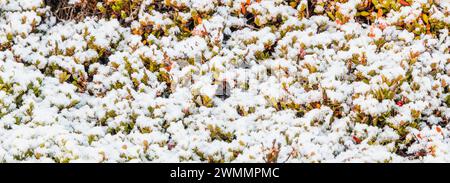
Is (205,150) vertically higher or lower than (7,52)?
lower

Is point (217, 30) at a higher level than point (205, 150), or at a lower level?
higher

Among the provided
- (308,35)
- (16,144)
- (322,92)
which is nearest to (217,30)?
(308,35)

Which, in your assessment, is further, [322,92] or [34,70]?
[34,70]

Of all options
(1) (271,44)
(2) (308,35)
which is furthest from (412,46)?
(1) (271,44)

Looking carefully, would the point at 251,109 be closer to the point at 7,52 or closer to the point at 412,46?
the point at 412,46

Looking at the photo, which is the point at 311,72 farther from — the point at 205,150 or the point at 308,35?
the point at 205,150
